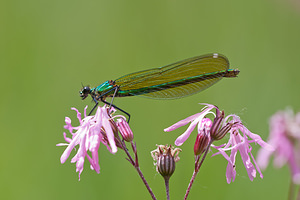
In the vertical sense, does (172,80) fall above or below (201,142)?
above

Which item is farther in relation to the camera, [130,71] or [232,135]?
[130,71]

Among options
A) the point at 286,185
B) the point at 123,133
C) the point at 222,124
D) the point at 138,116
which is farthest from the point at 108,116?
the point at 138,116

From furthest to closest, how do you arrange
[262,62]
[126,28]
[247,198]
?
[126,28]
[262,62]
[247,198]

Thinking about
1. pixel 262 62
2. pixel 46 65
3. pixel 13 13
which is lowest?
pixel 262 62

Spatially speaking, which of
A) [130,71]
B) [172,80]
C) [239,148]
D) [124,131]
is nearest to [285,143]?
[239,148]

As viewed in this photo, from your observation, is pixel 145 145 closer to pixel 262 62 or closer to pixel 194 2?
pixel 262 62

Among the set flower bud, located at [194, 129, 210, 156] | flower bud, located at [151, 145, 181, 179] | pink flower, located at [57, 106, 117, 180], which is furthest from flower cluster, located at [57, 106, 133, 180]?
flower bud, located at [194, 129, 210, 156]

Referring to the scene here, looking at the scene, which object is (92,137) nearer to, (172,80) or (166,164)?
(166,164)

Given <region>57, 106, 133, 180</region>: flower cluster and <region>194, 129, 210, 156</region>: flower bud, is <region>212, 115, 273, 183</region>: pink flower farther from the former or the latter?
<region>57, 106, 133, 180</region>: flower cluster
